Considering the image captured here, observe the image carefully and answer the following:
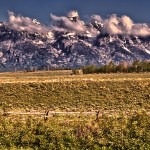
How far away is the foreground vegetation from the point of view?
41.3 meters

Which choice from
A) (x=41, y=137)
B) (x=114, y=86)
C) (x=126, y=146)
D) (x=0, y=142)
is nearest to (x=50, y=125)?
(x=41, y=137)

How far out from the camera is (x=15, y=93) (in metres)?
98.3

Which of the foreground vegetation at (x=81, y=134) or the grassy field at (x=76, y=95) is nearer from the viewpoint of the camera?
the foreground vegetation at (x=81, y=134)

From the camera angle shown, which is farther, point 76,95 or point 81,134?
point 76,95

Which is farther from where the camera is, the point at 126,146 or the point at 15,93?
the point at 15,93

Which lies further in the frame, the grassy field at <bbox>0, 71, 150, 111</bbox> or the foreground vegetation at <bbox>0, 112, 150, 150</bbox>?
the grassy field at <bbox>0, 71, 150, 111</bbox>

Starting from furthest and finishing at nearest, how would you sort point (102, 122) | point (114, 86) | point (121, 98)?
point (114, 86) → point (121, 98) → point (102, 122)

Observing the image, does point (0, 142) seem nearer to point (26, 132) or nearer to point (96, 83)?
point (26, 132)

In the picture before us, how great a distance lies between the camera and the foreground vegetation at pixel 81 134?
41312 millimetres

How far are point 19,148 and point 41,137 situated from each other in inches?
93.8

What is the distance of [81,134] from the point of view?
42.1m

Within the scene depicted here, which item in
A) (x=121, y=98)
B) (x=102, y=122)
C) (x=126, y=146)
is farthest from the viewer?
(x=121, y=98)

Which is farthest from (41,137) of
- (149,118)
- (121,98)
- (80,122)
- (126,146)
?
(121,98)

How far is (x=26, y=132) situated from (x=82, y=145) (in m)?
6.11
